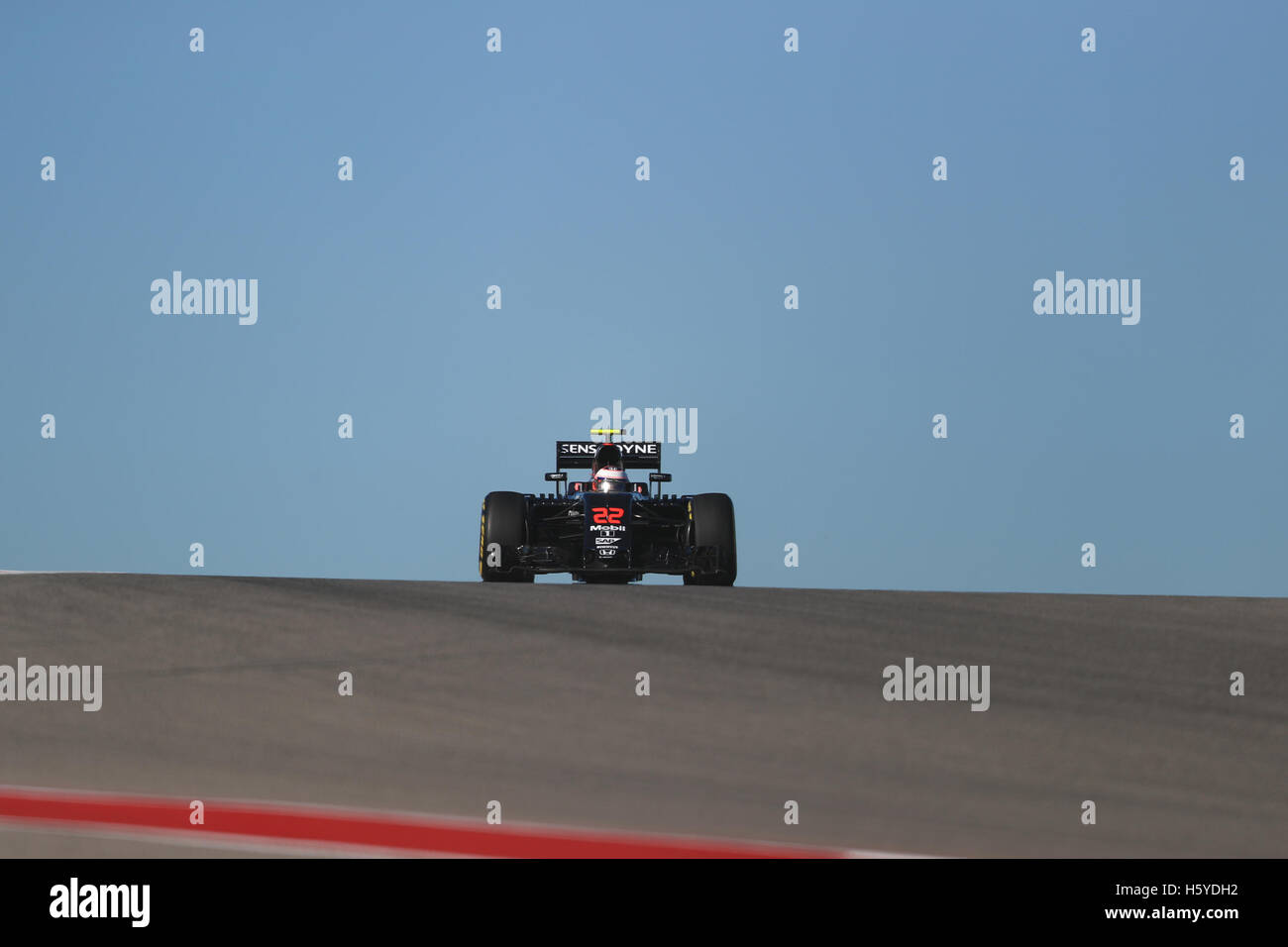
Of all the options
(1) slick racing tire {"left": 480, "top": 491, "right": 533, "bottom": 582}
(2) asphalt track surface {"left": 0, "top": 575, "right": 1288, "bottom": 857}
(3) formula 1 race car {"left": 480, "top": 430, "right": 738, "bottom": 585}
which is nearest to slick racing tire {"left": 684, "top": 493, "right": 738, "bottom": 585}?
(3) formula 1 race car {"left": 480, "top": 430, "right": 738, "bottom": 585}

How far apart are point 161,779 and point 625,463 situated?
44.0 ft

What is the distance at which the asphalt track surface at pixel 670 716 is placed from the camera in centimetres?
604

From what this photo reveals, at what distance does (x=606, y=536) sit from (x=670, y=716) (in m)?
9.03

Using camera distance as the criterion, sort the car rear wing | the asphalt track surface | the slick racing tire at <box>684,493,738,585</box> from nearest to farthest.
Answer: the asphalt track surface → the slick racing tire at <box>684,493,738,585</box> → the car rear wing

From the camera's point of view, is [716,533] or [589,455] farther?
[589,455]

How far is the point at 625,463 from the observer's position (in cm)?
1942

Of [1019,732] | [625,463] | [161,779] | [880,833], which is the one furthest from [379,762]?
[625,463]

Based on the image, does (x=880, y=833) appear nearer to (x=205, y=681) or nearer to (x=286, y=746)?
(x=286, y=746)

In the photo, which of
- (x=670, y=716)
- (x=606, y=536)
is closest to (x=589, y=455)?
(x=606, y=536)

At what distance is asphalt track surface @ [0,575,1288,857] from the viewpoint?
6.04 m

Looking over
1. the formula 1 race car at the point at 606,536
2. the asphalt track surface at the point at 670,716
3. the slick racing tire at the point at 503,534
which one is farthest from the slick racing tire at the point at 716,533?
the asphalt track surface at the point at 670,716

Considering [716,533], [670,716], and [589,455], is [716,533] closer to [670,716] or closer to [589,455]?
[589,455]

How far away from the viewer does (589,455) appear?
19.7 m

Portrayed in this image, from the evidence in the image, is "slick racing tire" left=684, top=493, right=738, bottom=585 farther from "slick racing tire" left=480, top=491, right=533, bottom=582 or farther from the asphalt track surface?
the asphalt track surface
